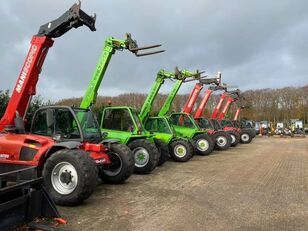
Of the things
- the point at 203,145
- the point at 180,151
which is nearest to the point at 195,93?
the point at 203,145

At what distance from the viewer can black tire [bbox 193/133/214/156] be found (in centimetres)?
1595

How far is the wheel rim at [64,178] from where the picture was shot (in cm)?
625

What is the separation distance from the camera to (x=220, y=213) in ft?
19.4

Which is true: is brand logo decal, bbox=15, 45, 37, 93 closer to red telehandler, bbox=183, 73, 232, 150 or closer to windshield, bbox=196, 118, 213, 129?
red telehandler, bbox=183, 73, 232, 150

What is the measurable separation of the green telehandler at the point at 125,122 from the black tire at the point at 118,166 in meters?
2.00

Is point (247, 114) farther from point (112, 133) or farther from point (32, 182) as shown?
point (32, 182)

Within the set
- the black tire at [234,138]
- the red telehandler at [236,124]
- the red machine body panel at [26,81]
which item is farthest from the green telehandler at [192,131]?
the red machine body panel at [26,81]

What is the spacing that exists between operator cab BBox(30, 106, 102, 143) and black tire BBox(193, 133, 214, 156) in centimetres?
893

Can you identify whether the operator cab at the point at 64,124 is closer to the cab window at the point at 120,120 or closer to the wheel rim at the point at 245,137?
the cab window at the point at 120,120

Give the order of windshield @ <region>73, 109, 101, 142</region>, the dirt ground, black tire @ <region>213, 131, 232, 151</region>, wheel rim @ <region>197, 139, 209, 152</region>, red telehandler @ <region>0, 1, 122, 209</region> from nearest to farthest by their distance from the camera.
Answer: the dirt ground
red telehandler @ <region>0, 1, 122, 209</region>
windshield @ <region>73, 109, 101, 142</region>
wheel rim @ <region>197, 139, 209, 152</region>
black tire @ <region>213, 131, 232, 151</region>

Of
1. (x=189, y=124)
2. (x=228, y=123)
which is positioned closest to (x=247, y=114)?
(x=228, y=123)

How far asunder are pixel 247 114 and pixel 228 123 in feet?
98.1

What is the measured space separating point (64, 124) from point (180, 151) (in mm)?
6993

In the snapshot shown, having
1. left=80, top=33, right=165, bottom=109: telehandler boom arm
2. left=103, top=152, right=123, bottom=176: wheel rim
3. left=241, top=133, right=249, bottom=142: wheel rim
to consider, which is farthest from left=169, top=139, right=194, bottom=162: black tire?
left=241, top=133, right=249, bottom=142: wheel rim
